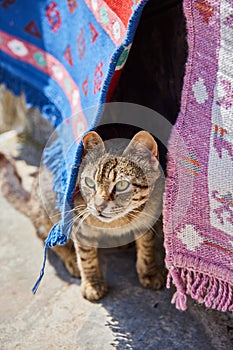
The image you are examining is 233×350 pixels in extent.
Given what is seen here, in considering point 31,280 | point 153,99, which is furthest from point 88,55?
point 31,280

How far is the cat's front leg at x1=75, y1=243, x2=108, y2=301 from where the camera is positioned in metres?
1.92

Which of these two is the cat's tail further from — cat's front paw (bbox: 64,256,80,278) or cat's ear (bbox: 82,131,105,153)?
cat's ear (bbox: 82,131,105,153)

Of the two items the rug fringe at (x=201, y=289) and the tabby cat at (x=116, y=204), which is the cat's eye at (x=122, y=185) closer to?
the tabby cat at (x=116, y=204)

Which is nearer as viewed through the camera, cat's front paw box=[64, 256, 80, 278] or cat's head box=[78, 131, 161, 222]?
cat's head box=[78, 131, 161, 222]

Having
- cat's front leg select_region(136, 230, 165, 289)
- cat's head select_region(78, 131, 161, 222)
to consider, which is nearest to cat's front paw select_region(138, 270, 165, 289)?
cat's front leg select_region(136, 230, 165, 289)

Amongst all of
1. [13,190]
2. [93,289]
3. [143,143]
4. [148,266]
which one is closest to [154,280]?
[148,266]

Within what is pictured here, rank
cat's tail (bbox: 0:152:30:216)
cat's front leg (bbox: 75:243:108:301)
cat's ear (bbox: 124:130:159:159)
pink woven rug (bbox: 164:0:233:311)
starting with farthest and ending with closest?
cat's tail (bbox: 0:152:30:216) < cat's front leg (bbox: 75:243:108:301) < cat's ear (bbox: 124:130:159:159) < pink woven rug (bbox: 164:0:233:311)

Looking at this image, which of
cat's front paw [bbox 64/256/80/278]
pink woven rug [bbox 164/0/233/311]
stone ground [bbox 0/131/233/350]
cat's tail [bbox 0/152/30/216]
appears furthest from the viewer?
cat's tail [bbox 0/152/30/216]

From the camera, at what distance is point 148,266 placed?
6.47 feet

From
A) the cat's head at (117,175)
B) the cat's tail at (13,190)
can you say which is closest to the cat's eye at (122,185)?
the cat's head at (117,175)

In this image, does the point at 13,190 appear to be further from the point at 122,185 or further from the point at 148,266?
the point at 122,185

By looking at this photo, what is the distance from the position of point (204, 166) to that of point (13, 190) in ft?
3.61

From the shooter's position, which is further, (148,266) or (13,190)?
(13,190)

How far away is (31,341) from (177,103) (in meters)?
0.98
